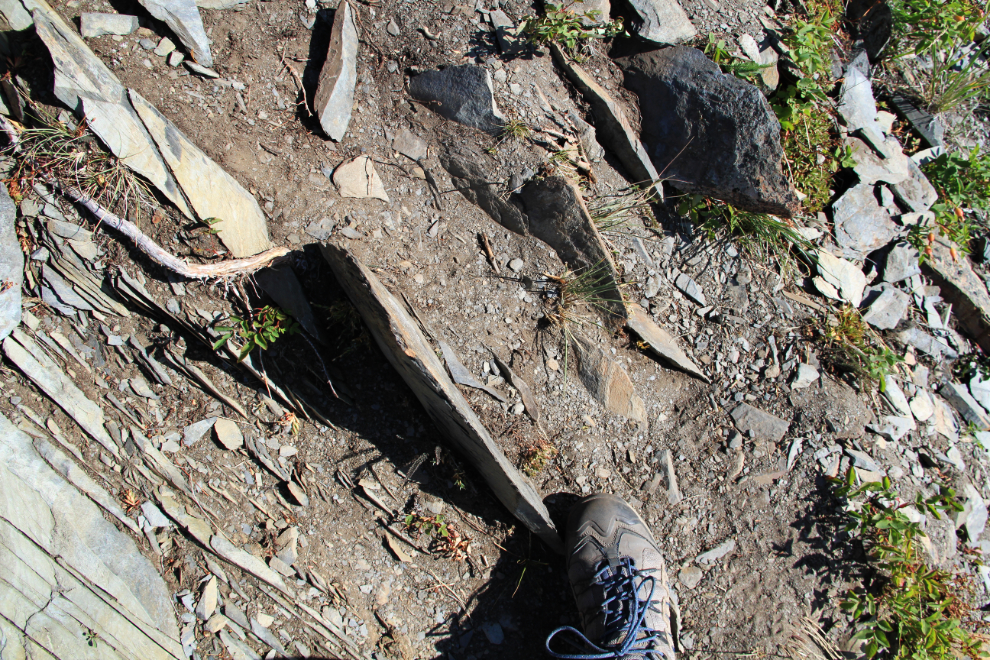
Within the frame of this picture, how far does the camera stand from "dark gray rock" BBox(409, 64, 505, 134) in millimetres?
3357

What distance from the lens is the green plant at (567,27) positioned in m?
3.54

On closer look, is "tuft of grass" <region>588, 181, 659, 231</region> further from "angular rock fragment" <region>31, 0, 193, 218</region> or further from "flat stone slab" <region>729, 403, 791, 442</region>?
"angular rock fragment" <region>31, 0, 193, 218</region>

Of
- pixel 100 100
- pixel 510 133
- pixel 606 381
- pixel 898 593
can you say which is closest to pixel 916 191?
pixel 898 593

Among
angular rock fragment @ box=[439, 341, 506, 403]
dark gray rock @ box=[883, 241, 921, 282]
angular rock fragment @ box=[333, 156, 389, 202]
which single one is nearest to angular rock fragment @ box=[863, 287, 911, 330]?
dark gray rock @ box=[883, 241, 921, 282]

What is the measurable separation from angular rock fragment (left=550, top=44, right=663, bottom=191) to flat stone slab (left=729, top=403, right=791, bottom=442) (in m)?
1.54

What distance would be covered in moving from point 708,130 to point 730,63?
585 millimetres

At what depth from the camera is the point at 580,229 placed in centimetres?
331

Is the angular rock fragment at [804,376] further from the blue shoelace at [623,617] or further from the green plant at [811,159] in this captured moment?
the blue shoelace at [623,617]

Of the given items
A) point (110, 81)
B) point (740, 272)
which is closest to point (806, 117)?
point (740, 272)

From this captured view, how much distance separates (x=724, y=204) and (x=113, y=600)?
4.10 meters

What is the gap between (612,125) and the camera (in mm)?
3664

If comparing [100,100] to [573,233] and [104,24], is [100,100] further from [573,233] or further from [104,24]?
[573,233]

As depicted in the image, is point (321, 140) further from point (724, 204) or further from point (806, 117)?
point (806, 117)

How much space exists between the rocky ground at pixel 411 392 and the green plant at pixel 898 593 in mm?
151
